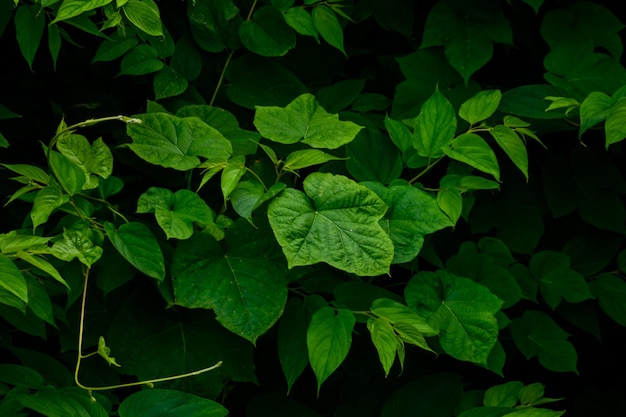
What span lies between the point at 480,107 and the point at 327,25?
39 cm

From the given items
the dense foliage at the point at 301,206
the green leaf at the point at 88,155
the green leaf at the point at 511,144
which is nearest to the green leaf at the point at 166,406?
the dense foliage at the point at 301,206

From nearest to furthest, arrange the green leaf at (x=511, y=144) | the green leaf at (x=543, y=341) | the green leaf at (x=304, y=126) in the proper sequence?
the green leaf at (x=304, y=126)
the green leaf at (x=511, y=144)
the green leaf at (x=543, y=341)

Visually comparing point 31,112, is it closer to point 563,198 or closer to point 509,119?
point 509,119

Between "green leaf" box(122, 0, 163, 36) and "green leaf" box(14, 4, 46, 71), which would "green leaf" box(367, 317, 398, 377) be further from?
"green leaf" box(14, 4, 46, 71)

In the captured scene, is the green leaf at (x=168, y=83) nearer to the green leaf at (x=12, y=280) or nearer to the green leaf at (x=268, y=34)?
the green leaf at (x=268, y=34)

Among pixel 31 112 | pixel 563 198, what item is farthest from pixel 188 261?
pixel 563 198

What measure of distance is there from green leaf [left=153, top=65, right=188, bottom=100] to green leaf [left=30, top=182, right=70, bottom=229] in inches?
15.9

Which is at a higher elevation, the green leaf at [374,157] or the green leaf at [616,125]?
the green leaf at [616,125]

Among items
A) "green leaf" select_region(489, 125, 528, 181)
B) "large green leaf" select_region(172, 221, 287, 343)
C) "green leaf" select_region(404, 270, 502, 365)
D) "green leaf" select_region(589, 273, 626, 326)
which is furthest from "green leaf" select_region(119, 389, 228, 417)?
"green leaf" select_region(589, 273, 626, 326)

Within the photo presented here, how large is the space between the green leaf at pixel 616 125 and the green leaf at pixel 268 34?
70cm

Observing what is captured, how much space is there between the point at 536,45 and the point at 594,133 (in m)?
0.29

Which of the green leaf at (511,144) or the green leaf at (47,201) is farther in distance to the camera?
the green leaf at (511,144)

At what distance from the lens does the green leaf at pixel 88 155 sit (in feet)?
4.88

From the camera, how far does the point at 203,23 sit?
1.85 metres
